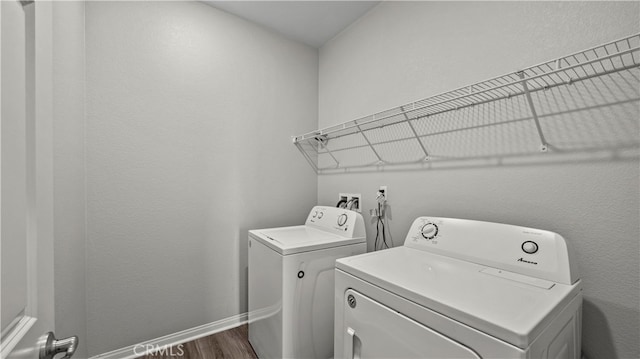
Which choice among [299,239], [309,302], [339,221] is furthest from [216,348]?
[339,221]

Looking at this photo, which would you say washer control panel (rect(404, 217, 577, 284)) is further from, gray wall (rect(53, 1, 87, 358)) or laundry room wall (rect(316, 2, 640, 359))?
gray wall (rect(53, 1, 87, 358))

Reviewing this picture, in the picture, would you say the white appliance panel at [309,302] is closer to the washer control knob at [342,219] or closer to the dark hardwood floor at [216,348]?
the washer control knob at [342,219]

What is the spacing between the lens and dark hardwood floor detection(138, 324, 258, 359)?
67.3 inches

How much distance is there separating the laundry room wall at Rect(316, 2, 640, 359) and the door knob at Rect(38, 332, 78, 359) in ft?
5.24

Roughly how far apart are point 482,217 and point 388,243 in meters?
0.68

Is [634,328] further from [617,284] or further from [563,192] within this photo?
[563,192]

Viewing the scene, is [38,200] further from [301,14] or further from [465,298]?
[301,14]

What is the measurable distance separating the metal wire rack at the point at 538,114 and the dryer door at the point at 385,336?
37.0 inches

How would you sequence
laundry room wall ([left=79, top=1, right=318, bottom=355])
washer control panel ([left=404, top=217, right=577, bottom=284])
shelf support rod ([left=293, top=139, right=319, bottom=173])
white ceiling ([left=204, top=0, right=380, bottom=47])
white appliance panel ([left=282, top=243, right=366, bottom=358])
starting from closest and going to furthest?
washer control panel ([left=404, top=217, right=577, bottom=284])
white appliance panel ([left=282, top=243, right=366, bottom=358])
laundry room wall ([left=79, top=1, right=318, bottom=355])
white ceiling ([left=204, top=0, right=380, bottom=47])
shelf support rod ([left=293, top=139, right=319, bottom=173])

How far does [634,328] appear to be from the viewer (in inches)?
35.1

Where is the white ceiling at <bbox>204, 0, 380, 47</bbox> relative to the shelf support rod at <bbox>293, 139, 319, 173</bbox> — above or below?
above

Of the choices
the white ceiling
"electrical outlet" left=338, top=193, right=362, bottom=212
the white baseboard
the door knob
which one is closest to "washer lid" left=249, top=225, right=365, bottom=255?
"electrical outlet" left=338, top=193, right=362, bottom=212

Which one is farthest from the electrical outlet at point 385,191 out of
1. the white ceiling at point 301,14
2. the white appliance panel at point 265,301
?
the white ceiling at point 301,14

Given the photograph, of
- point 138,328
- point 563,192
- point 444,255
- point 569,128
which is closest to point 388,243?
point 444,255
